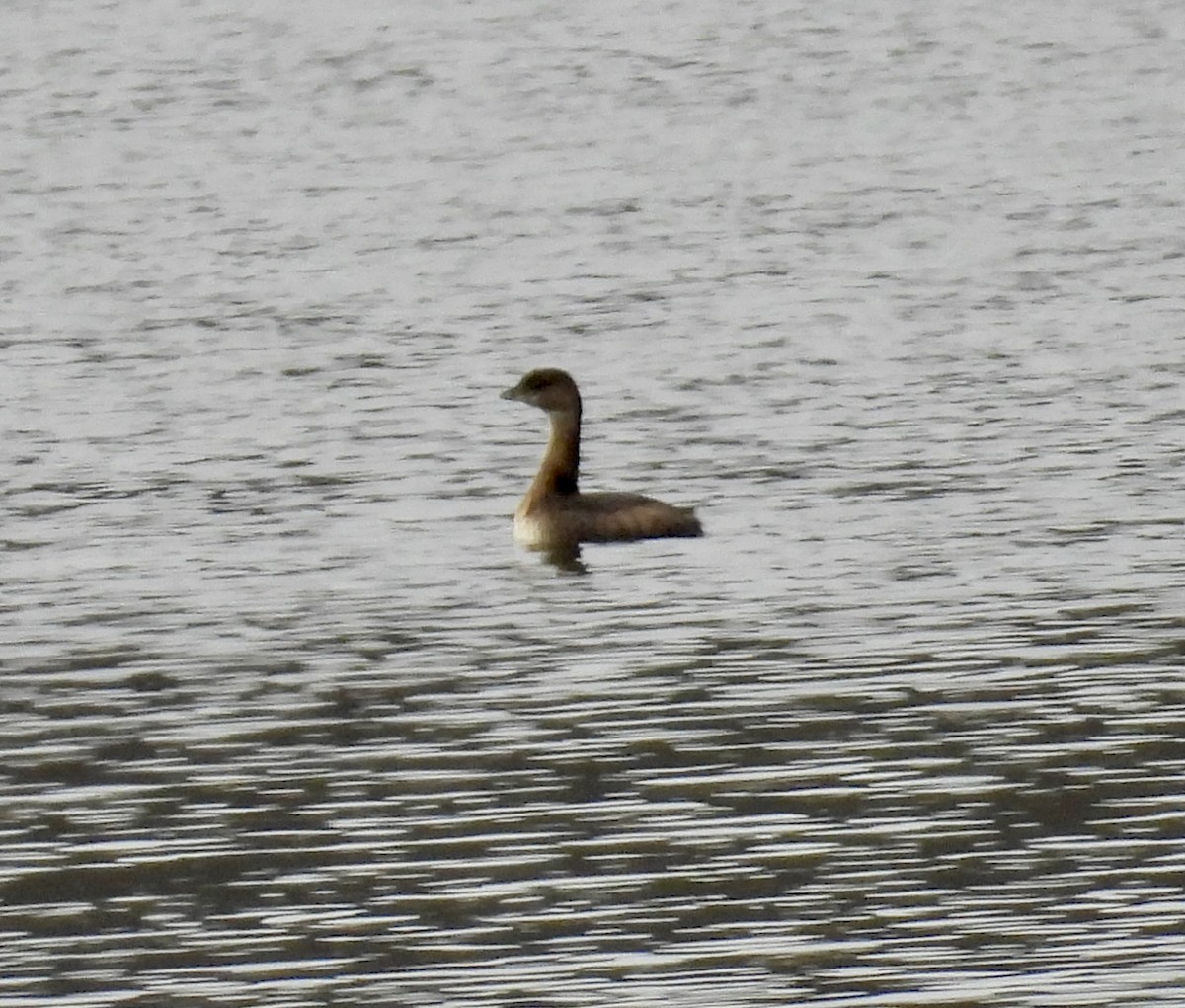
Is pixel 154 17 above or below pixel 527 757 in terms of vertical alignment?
below

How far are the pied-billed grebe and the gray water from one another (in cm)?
17

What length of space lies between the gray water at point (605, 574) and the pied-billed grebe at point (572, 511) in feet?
0.56

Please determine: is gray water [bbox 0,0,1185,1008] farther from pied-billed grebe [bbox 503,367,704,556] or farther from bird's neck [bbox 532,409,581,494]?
bird's neck [bbox 532,409,581,494]

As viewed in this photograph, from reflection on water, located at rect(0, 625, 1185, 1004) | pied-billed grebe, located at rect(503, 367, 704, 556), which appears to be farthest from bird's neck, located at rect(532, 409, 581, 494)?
reflection on water, located at rect(0, 625, 1185, 1004)

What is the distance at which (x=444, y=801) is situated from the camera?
1297 cm

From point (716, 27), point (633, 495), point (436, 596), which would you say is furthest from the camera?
point (716, 27)

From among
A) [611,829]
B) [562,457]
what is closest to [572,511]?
[562,457]

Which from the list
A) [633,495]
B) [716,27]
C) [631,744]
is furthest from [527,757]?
[716,27]

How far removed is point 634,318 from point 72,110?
64.2 ft

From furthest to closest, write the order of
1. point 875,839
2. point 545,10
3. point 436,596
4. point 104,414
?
1. point 545,10
2. point 104,414
3. point 436,596
4. point 875,839

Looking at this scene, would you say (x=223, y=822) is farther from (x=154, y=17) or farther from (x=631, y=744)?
(x=154, y=17)

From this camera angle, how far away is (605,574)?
1908 centimetres

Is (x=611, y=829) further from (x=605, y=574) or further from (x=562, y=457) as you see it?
(x=562, y=457)

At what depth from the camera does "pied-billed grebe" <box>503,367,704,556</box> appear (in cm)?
1958
